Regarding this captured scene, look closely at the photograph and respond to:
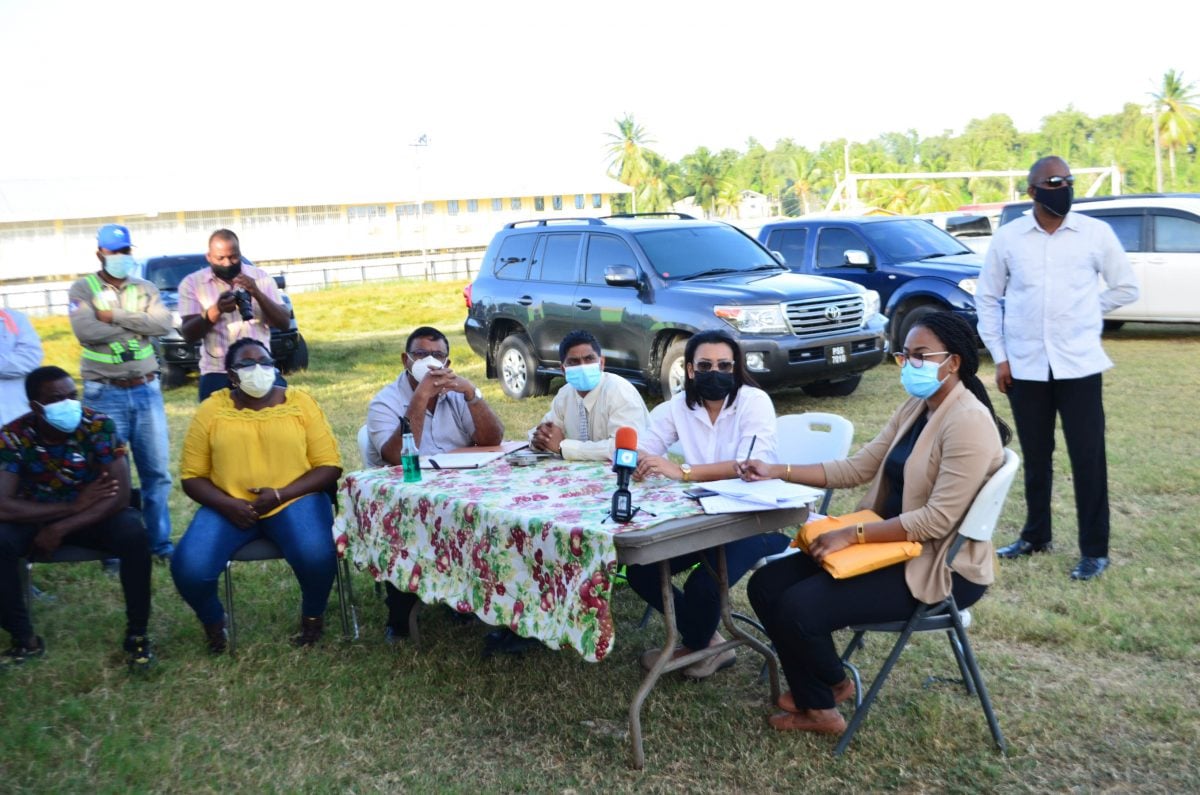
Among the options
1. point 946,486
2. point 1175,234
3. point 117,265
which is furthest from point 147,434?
point 1175,234

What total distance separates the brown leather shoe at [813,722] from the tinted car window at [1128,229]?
1153 centimetres

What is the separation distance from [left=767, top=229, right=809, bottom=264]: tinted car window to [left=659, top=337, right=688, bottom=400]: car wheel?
413 cm

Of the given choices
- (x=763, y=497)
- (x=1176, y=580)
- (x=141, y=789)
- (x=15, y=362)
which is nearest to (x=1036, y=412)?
(x=1176, y=580)

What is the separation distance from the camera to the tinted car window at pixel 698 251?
11.0 m

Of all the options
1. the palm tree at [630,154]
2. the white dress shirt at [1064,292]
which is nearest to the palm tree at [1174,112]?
the palm tree at [630,154]

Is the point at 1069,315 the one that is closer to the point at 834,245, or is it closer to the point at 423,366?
the point at 423,366

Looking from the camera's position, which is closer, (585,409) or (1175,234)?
(585,409)

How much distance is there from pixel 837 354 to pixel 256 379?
21.4 feet

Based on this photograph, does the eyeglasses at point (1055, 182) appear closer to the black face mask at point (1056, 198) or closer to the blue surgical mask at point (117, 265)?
the black face mask at point (1056, 198)

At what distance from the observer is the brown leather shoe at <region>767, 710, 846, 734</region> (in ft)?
13.5

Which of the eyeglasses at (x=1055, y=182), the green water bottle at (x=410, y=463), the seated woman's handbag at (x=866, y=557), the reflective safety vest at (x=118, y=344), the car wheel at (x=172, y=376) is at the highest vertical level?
the eyeglasses at (x=1055, y=182)

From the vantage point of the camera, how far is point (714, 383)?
4742 millimetres

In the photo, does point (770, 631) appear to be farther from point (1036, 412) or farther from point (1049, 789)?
point (1036, 412)

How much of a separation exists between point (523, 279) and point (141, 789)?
880 centimetres
